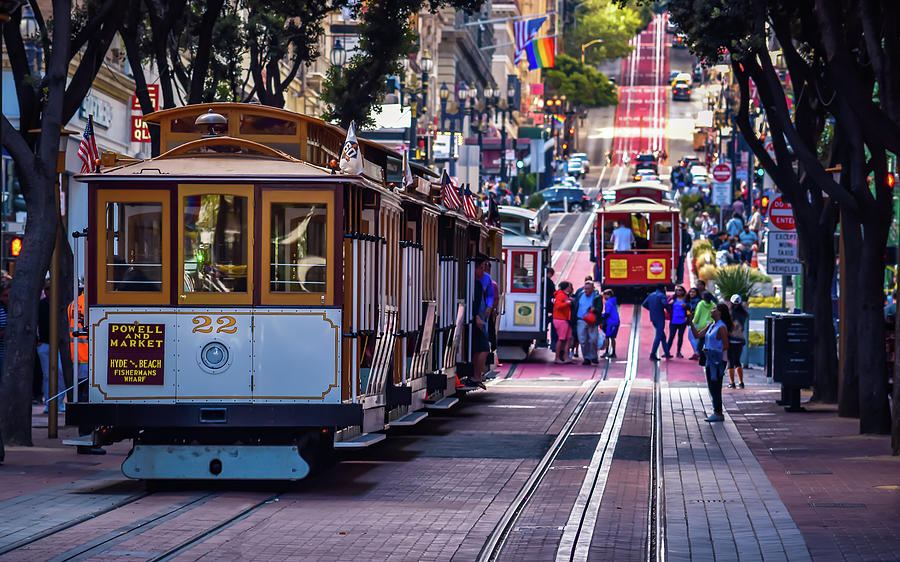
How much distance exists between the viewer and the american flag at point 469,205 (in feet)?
79.8

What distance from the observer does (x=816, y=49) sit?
24297mm

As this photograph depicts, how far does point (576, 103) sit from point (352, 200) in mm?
151299

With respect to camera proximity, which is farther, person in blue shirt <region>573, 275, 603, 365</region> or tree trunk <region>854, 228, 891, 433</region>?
person in blue shirt <region>573, 275, 603, 365</region>

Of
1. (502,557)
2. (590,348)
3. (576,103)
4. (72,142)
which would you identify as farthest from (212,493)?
(576,103)

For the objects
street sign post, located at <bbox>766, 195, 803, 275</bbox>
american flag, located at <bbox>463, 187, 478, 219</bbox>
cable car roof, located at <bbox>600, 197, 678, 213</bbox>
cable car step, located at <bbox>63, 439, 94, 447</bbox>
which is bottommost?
cable car step, located at <bbox>63, 439, 94, 447</bbox>

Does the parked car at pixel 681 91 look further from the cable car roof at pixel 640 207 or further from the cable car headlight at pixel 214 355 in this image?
the cable car headlight at pixel 214 355


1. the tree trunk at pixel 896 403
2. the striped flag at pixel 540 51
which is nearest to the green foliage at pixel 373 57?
the tree trunk at pixel 896 403

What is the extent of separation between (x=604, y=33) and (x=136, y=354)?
574 feet

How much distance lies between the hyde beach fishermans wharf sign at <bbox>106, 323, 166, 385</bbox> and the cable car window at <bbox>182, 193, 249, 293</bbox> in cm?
52

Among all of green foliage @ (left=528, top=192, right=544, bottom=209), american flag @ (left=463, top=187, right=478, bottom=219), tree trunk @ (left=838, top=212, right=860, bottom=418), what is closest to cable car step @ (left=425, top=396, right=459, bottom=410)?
american flag @ (left=463, top=187, right=478, bottom=219)

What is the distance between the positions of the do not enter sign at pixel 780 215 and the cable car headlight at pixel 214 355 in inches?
667

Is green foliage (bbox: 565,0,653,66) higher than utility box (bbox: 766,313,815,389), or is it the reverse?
green foliage (bbox: 565,0,653,66)

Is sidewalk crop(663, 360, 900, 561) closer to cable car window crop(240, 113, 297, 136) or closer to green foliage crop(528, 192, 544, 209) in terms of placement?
cable car window crop(240, 113, 297, 136)

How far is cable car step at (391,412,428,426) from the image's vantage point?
59.5 feet
